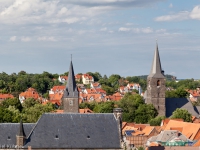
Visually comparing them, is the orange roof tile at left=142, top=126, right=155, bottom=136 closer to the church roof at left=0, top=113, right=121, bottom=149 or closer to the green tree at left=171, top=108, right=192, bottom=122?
the green tree at left=171, top=108, right=192, bottom=122

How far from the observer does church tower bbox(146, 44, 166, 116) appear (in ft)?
385

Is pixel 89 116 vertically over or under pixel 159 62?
under

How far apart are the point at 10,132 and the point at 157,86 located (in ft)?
223

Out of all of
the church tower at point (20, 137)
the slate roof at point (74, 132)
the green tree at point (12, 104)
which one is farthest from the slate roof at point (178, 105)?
the church tower at point (20, 137)

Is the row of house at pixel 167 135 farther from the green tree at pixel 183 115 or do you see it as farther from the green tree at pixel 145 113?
the green tree at pixel 145 113

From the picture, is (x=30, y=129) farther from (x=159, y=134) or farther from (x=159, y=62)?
(x=159, y=62)

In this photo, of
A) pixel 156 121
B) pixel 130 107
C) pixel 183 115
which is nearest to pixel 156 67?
pixel 130 107

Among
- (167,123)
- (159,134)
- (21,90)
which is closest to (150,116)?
(167,123)

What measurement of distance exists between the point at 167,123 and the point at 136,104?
66.2 feet

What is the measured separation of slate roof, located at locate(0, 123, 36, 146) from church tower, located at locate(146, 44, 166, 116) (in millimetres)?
65391

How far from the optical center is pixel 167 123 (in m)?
102

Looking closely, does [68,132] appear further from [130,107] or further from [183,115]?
[130,107]

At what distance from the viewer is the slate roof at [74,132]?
176 feet

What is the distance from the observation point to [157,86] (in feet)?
389
